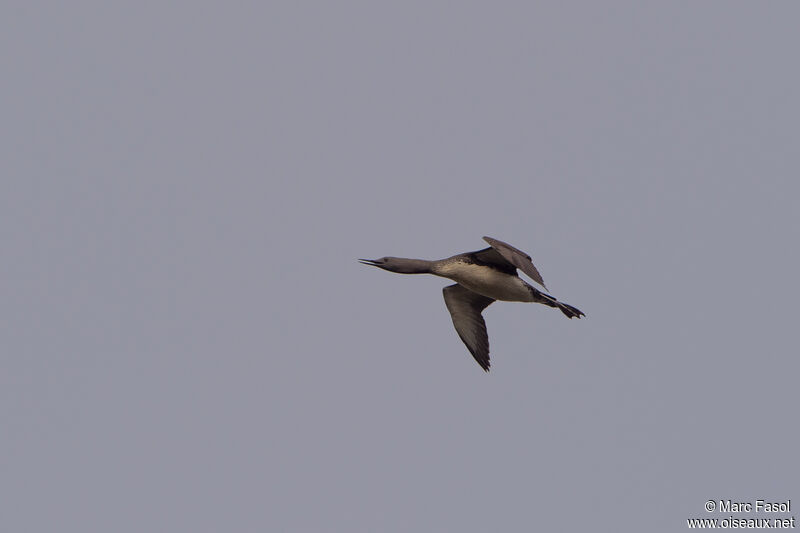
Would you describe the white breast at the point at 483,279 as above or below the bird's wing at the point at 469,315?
above

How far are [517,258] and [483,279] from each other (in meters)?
2.31

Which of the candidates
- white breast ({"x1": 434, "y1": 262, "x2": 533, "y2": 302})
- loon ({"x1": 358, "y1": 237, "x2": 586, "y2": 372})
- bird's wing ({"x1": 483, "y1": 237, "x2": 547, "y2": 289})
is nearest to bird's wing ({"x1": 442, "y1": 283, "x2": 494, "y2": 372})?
loon ({"x1": 358, "y1": 237, "x2": 586, "y2": 372})

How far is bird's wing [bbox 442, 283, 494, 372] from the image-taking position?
18562 mm

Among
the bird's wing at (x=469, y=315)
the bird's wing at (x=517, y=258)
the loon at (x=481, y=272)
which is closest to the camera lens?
the bird's wing at (x=517, y=258)

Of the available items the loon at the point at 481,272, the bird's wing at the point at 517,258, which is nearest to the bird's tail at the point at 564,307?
the loon at the point at 481,272

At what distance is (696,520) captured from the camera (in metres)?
15.5

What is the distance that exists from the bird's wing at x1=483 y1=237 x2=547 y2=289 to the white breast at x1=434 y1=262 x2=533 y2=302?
1.45 meters

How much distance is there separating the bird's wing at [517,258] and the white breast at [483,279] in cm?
145

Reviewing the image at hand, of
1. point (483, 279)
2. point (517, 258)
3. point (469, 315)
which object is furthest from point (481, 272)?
point (517, 258)

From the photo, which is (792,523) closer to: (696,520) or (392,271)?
(696,520)

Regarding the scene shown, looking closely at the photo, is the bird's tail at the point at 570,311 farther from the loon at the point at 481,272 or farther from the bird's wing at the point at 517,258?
the bird's wing at the point at 517,258

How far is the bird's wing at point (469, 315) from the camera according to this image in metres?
18.6

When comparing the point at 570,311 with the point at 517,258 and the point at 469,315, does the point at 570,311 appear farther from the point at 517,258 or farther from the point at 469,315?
the point at 517,258

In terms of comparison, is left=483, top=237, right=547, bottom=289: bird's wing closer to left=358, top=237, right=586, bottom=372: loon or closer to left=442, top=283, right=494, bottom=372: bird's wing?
left=358, top=237, right=586, bottom=372: loon
